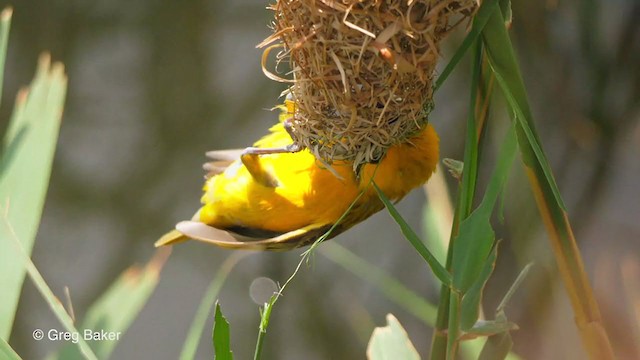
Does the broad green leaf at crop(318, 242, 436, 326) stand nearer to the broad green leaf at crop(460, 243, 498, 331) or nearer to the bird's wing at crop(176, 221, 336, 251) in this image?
the bird's wing at crop(176, 221, 336, 251)

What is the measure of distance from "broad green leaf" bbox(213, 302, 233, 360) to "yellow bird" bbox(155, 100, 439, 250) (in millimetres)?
212

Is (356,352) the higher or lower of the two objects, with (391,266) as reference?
lower

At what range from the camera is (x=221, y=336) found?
0.47m

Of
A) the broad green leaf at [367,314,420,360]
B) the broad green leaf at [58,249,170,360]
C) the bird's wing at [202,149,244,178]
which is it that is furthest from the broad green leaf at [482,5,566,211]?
the broad green leaf at [58,249,170,360]

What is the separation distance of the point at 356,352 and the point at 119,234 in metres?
0.66

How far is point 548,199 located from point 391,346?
0.86 feet

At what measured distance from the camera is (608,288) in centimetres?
128

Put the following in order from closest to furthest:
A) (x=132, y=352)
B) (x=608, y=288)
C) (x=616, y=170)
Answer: (x=608, y=288), (x=616, y=170), (x=132, y=352)

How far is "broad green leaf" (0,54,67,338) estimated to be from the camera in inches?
30.7

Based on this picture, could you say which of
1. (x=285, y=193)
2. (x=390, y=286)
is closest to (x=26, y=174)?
(x=285, y=193)

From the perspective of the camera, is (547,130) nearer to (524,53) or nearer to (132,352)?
(524,53)

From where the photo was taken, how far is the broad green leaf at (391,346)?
650mm

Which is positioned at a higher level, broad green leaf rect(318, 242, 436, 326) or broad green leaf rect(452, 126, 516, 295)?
broad green leaf rect(452, 126, 516, 295)

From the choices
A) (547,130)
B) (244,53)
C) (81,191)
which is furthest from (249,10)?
(547,130)
